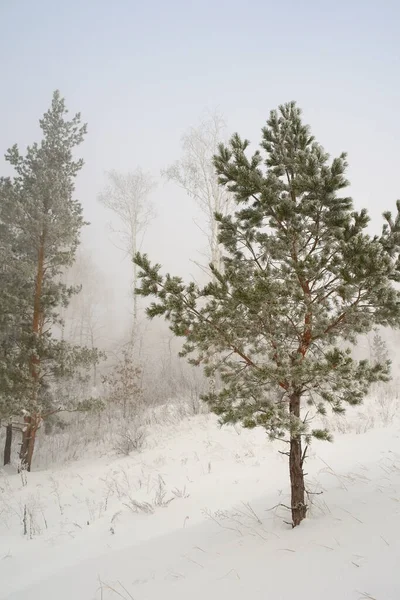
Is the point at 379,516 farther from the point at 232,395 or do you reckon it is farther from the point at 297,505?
the point at 232,395

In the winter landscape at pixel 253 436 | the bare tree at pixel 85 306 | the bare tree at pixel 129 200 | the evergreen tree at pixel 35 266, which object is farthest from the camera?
the bare tree at pixel 85 306

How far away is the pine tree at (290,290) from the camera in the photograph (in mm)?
3303

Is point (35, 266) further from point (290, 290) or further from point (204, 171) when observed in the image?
point (204, 171)

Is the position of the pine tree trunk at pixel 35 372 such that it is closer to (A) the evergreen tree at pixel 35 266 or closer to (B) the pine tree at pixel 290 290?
(A) the evergreen tree at pixel 35 266

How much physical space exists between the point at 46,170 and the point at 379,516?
10913 mm

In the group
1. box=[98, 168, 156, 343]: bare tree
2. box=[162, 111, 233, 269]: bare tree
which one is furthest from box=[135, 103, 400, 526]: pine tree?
box=[98, 168, 156, 343]: bare tree

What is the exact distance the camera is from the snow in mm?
2736

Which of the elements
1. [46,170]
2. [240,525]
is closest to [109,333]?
[46,170]

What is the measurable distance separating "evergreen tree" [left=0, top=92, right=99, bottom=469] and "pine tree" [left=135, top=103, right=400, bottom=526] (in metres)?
6.60

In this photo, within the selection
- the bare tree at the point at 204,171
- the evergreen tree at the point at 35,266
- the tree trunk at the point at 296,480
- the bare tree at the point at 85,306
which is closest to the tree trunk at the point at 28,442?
the evergreen tree at the point at 35,266

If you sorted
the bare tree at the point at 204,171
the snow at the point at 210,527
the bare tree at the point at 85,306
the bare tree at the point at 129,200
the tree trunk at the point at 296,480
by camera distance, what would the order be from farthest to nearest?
the bare tree at the point at 85,306 → the bare tree at the point at 129,200 → the bare tree at the point at 204,171 → the tree trunk at the point at 296,480 → the snow at the point at 210,527

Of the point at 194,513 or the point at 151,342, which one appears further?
the point at 151,342

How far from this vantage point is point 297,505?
3861 millimetres

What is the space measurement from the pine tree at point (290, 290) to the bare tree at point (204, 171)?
32.6 feet
